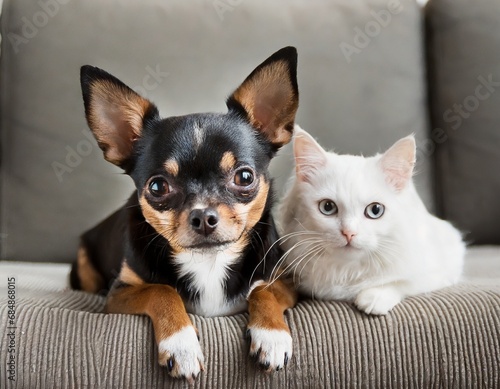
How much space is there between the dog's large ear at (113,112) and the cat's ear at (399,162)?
1.80 ft

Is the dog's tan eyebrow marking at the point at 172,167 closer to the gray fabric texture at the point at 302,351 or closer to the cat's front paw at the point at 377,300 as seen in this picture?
the gray fabric texture at the point at 302,351

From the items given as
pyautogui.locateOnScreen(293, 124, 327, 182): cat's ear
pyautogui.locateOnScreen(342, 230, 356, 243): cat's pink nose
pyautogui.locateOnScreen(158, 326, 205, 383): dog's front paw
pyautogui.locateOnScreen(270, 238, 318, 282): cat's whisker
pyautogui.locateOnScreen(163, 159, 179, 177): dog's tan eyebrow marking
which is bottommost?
pyautogui.locateOnScreen(158, 326, 205, 383): dog's front paw

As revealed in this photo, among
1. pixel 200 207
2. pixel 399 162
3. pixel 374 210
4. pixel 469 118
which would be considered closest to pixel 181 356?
pixel 200 207

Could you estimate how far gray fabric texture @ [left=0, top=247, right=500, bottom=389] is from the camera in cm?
95

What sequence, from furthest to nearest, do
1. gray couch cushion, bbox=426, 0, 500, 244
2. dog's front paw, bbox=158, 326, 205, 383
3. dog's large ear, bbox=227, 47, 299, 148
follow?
gray couch cushion, bbox=426, 0, 500, 244
dog's large ear, bbox=227, 47, 299, 148
dog's front paw, bbox=158, 326, 205, 383

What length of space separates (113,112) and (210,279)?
45 cm

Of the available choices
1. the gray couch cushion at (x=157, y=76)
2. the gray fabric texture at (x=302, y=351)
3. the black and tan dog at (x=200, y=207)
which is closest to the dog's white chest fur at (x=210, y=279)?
the black and tan dog at (x=200, y=207)

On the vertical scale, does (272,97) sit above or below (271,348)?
above

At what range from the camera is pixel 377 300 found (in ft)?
3.54

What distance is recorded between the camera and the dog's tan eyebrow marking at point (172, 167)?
108 cm

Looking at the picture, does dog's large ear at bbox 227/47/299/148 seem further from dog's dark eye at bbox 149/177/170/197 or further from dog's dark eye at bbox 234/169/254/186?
dog's dark eye at bbox 149/177/170/197

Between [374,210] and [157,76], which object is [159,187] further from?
[157,76]

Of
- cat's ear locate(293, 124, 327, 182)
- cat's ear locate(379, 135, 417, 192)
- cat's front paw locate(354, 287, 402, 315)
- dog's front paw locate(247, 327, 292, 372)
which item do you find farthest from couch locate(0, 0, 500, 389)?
dog's front paw locate(247, 327, 292, 372)

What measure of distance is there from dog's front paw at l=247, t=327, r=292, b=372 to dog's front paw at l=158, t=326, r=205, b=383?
0.34 feet
